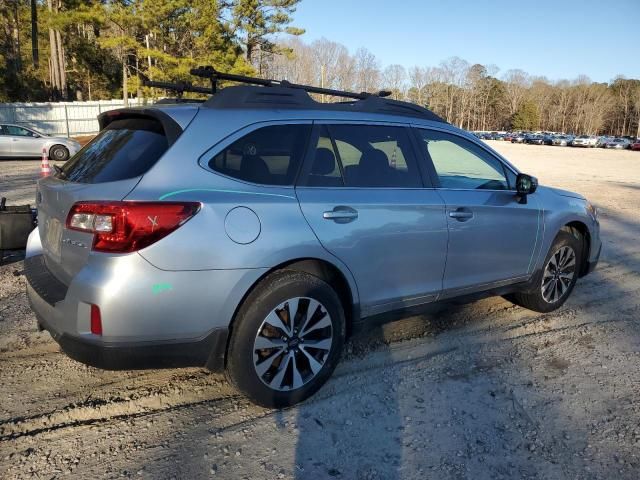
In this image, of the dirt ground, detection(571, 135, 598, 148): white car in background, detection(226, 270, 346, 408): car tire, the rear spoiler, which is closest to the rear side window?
detection(226, 270, 346, 408): car tire

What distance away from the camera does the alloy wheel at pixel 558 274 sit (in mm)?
4660

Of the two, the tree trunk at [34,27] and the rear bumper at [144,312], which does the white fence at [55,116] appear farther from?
the rear bumper at [144,312]

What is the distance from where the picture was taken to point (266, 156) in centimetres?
302

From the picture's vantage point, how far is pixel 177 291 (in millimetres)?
2574

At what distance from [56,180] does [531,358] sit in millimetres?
3502

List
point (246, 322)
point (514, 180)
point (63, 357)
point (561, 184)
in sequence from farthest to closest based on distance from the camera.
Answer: point (561, 184)
point (514, 180)
point (63, 357)
point (246, 322)

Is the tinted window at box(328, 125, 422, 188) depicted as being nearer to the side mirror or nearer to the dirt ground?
the side mirror

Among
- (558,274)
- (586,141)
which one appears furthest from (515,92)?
(558,274)

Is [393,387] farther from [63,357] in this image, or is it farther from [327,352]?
[63,357]

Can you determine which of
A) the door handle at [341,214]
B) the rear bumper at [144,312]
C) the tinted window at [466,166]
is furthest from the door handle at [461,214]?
the rear bumper at [144,312]

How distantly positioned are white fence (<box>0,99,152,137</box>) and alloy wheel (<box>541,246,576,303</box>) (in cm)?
3085

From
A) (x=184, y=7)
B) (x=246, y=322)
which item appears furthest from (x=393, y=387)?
(x=184, y=7)

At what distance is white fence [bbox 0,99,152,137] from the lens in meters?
31.3

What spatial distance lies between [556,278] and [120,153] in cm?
386
